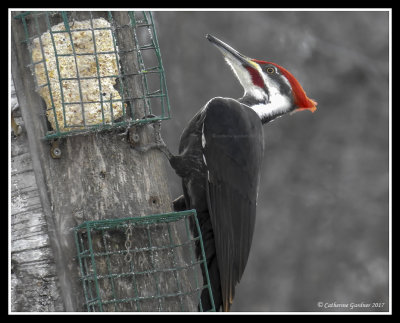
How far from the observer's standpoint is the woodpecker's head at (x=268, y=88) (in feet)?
15.0

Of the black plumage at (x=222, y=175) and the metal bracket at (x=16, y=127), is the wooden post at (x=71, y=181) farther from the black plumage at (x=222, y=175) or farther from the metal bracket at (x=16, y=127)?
the black plumage at (x=222, y=175)

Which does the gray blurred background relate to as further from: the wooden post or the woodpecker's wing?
the wooden post

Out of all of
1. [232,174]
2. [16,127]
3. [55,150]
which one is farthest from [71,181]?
[232,174]

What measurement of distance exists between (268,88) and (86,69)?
4.99 ft

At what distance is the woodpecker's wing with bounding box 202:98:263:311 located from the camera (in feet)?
12.8

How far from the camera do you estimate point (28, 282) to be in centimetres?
332

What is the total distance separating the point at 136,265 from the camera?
3445mm

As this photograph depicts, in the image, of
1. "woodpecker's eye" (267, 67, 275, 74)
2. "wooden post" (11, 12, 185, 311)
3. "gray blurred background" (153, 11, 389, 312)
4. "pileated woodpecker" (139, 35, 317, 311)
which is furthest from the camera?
"gray blurred background" (153, 11, 389, 312)

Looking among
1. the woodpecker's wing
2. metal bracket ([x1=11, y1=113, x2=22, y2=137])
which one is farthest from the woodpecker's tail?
metal bracket ([x1=11, y1=113, x2=22, y2=137])

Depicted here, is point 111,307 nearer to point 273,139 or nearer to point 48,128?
point 48,128

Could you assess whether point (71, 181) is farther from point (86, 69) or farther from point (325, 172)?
point (325, 172)

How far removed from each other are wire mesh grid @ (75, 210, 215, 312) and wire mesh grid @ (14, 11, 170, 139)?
500 millimetres

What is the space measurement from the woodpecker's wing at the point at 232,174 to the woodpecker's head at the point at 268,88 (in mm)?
310

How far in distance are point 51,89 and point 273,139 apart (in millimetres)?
2989
